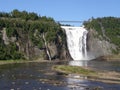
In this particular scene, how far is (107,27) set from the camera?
16000cm

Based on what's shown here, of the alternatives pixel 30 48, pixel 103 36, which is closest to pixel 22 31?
pixel 30 48

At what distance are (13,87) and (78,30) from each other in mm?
95746

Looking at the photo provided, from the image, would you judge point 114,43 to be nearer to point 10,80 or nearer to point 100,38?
point 100,38

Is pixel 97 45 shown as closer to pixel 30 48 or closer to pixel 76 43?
pixel 76 43

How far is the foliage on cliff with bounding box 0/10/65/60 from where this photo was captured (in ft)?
386

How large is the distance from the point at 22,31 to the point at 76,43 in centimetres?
2413

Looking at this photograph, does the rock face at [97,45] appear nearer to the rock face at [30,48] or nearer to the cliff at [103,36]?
the cliff at [103,36]

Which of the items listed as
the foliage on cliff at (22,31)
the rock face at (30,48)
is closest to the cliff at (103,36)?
the foliage on cliff at (22,31)

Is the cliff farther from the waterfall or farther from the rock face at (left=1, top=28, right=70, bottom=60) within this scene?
the rock face at (left=1, top=28, right=70, bottom=60)

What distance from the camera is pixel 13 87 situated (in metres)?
51.0

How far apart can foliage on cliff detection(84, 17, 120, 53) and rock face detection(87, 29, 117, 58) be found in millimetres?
1996

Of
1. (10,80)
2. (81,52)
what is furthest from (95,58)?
(10,80)

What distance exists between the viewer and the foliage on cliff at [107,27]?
154 m

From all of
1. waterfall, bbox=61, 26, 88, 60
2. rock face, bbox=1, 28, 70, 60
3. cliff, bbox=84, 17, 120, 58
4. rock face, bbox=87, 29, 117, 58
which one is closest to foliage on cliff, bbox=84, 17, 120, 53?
cliff, bbox=84, 17, 120, 58
